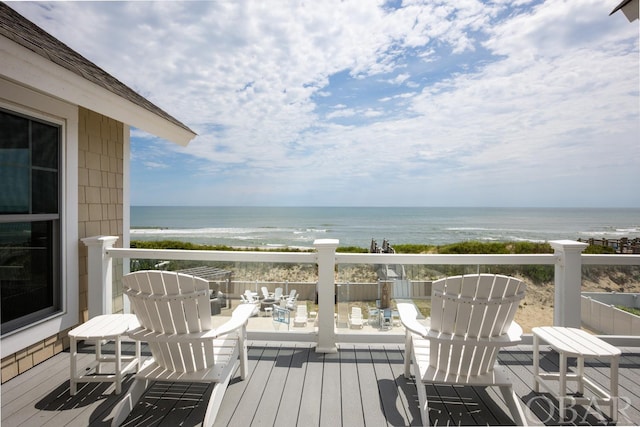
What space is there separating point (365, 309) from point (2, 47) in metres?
3.41

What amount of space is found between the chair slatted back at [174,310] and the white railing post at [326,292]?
4.27 ft

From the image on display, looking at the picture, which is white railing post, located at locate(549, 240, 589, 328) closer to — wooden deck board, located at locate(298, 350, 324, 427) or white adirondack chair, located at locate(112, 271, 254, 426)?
wooden deck board, located at locate(298, 350, 324, 427)

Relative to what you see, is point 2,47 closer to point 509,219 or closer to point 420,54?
point 420,54

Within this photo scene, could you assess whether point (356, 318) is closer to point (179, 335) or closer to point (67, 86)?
point (179, 335)

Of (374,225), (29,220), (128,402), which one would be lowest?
(374,225)

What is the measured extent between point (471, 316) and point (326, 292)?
1.51 metres

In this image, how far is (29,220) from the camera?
3.01 m

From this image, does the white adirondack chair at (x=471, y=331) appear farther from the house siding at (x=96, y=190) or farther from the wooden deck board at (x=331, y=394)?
the house siding at (x=96, y=190)

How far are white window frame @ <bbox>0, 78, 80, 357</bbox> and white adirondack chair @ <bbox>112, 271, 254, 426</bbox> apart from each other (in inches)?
56.2

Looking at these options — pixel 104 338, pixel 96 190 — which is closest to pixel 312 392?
pixel 104 338

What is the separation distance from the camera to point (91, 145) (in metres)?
3.82

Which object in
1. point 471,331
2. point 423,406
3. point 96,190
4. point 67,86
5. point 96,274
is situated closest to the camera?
point 423,406

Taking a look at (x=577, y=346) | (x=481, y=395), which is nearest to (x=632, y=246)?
(x=577, y=346)

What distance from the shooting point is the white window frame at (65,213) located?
2934 mm
